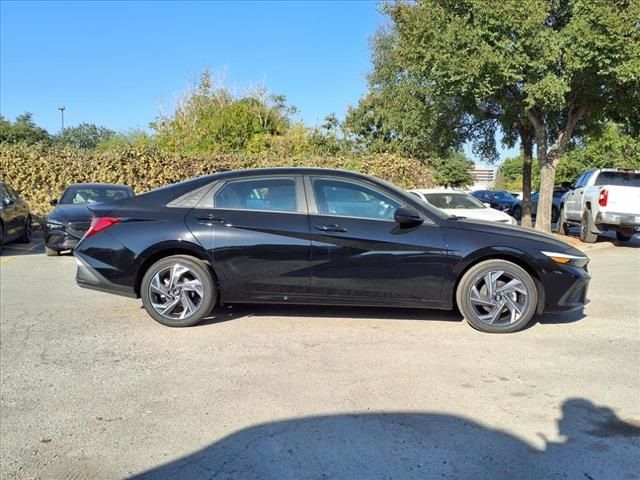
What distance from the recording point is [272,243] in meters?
5.51

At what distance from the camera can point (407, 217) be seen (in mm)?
5453

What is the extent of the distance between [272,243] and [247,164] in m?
15.3

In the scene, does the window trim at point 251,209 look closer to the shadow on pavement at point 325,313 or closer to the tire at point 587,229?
the shadow on pavement at point 325,313

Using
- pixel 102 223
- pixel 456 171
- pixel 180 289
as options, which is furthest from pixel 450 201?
pixel 456 171

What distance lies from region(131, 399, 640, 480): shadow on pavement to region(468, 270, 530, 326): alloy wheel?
1.87 m

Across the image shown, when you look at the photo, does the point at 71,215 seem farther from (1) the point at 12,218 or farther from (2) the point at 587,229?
(2) the point at 587,229

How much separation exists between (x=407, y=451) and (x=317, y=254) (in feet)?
8.54

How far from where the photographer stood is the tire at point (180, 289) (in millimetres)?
5586

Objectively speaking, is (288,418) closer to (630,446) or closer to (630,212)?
(630,446)

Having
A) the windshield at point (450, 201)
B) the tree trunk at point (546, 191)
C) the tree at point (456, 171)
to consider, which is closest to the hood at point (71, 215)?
the windshield at point (450, 201)

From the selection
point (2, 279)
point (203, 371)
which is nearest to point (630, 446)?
point (203, 371)

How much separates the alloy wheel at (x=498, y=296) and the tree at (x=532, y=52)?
25.7 ft

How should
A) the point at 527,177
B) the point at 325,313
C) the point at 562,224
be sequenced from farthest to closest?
the point at 527,177
the point at 562,224
the point at 325,313

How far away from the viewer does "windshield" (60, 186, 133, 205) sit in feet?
40.8
